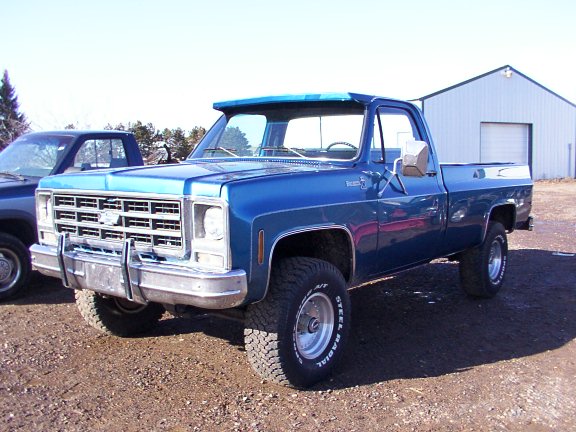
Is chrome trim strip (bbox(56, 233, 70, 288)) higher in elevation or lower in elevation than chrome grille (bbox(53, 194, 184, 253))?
lower

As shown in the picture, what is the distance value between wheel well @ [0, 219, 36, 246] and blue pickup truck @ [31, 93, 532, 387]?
76.7 inches

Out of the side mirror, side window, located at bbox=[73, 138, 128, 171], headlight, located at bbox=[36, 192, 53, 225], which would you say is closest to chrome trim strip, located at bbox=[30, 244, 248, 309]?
headlight, located at bbox=[36, 192, 53, 225]

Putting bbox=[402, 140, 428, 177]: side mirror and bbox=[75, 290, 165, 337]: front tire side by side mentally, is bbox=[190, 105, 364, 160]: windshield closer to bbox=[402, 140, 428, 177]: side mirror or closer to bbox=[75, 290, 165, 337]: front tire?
bbox=[402, 140, 428, 177]: side mirror

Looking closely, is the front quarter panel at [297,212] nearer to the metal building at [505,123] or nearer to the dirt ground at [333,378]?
the dirt ground at [333,378]

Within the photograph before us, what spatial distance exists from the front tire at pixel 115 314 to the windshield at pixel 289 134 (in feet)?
4.75

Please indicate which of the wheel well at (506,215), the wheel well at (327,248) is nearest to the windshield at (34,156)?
the wheel well at (327,248)

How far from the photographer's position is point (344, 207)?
429 cm

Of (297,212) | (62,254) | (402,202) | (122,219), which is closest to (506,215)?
(402,202)

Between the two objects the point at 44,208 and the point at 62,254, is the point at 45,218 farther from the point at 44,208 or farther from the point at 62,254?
the point at 62,254

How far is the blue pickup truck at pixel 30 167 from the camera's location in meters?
6.26

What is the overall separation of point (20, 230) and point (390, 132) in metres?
4.15

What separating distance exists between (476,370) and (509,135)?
1011 inches

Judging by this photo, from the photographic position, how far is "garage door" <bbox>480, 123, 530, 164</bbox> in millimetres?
26938

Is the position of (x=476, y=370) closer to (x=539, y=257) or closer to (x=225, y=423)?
(x=225, y=423)
